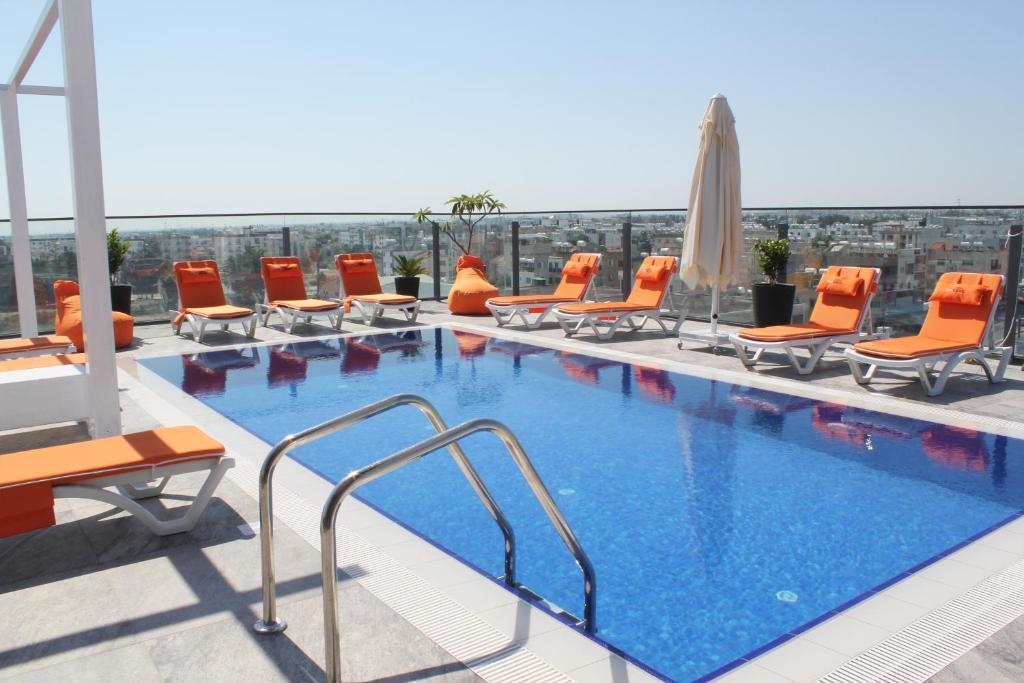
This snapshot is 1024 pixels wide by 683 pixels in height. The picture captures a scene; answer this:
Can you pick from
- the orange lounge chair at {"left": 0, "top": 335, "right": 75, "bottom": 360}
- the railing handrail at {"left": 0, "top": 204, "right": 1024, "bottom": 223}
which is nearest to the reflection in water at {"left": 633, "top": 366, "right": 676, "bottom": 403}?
the railing handrail at {"left": 0, "top": 204, "right": 1024, "bottom": 223}

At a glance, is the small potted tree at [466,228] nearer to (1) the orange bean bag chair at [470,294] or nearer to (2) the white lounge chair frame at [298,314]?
(1) the orange bean bag chair at [470,294]

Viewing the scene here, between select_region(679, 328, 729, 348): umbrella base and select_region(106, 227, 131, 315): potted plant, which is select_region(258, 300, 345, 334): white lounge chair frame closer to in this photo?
select_region(106, 227, 131, 315): potted plant

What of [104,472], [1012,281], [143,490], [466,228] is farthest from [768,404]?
[466,228]

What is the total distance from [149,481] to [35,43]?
4545 millimetres

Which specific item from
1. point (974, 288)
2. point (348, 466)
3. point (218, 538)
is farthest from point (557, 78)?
point (218, 538)

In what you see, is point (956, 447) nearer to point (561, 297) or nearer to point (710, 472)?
point (710, 472)

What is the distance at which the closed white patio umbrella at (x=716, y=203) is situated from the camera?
9102 mm

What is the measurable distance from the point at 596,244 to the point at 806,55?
5.89m

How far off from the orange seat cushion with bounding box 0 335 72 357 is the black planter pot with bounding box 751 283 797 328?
798cm

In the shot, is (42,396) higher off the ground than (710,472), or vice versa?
(42,396)

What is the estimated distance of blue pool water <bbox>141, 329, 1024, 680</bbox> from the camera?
3.86 m

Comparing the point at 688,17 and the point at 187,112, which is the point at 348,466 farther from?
the point at 187,112

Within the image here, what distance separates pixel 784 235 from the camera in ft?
35.6

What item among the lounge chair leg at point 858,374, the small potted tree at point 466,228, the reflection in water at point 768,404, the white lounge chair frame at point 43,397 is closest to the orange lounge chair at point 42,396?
the white lounge chair frame at point 43,397
